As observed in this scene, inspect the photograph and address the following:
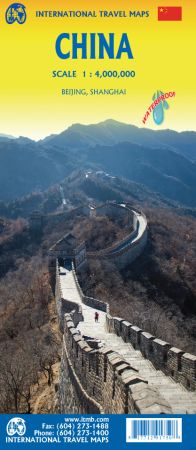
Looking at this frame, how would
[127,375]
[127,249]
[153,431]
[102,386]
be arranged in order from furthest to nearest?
[127,249]
[102,386]
[127,375]
[153,431]

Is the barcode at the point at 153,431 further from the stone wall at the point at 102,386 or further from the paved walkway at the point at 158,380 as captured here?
the paved walkway at the point at 158,380

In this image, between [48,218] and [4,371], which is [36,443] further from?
[48,218]

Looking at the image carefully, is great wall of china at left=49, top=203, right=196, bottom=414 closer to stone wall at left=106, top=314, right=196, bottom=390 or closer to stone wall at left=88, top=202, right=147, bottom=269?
stone wall at left=106, top=314, right=196, bottom=390

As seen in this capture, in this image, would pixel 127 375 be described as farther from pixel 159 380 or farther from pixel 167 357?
pixel 167 357

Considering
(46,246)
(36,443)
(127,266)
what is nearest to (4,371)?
(36,443)

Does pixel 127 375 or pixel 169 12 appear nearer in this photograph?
pixel 127 375

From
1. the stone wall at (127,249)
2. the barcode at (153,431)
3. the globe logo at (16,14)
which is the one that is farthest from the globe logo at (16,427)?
the stone wall at (127,249)

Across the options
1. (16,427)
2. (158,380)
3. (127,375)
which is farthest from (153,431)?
(158,380)

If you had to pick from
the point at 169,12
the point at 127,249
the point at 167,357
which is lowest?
the point at 127,249
